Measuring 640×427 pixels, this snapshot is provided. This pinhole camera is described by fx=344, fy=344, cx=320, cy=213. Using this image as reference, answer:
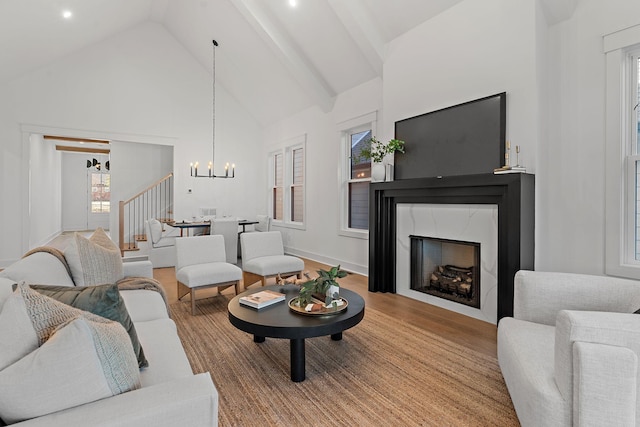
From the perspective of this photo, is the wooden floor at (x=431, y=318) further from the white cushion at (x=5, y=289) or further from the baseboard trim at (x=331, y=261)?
the white cushion at (x=5, y=289)

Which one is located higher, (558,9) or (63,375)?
(558,9)

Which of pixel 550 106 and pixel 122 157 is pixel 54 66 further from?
pixel 550 106

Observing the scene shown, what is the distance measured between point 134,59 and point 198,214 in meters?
3.41

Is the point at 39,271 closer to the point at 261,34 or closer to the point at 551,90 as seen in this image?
the point at 551,90

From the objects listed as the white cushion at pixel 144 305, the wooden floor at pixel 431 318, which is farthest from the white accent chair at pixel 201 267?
the white cushion at pixel 144 305

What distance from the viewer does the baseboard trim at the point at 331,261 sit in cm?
537

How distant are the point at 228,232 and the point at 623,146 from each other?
17.1ft

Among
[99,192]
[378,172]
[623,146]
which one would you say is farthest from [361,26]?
[99,192]

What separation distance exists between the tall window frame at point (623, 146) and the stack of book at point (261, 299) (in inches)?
108

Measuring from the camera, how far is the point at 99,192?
12453 mm

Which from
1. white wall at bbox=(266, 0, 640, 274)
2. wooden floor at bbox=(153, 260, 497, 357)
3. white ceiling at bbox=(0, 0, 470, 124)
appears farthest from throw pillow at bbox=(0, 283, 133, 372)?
white ceiling at bbox=(0, 0, 470, 124)

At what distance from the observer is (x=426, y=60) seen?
12.9 ft

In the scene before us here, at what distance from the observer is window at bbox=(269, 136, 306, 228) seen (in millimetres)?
7227

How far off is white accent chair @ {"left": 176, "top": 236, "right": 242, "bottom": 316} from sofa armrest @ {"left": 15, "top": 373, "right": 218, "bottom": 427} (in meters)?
2.50
